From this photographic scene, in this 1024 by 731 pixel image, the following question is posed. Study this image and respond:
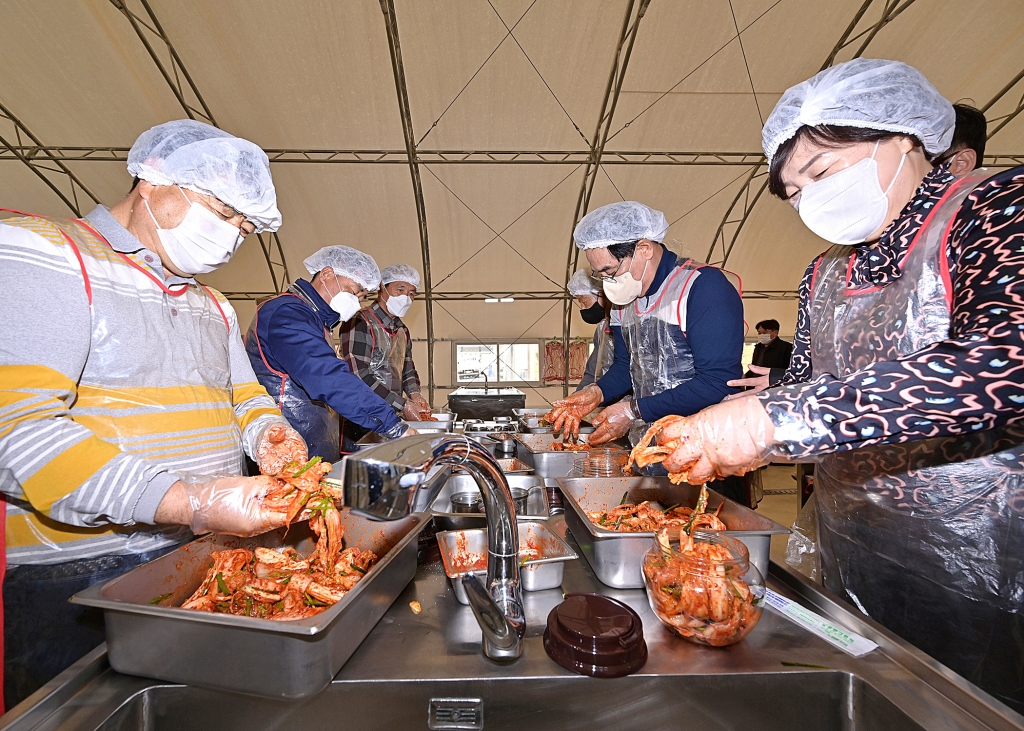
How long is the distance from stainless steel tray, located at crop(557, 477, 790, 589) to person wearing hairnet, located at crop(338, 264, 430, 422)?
317cm

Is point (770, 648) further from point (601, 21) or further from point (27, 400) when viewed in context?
point (601, 21)

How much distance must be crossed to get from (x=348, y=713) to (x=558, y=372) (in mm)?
10448

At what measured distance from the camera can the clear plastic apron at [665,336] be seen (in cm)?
290

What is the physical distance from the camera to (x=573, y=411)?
3.44 m

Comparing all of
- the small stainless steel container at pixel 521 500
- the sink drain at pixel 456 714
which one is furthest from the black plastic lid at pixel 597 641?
the small stainless steel container at pixel 521 500

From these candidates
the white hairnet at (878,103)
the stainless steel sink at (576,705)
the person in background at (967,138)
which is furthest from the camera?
the person in background at (967,138)

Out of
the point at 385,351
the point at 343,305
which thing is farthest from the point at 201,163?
the point at 385,351

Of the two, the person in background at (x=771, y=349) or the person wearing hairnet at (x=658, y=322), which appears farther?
the person in background at (x=771, y=349)

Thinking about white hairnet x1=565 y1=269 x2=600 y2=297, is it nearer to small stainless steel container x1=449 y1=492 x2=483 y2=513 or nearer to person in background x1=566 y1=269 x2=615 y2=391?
person in background x1=566 y1=269 x2=615 y2=391

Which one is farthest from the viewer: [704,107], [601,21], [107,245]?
[704,107]

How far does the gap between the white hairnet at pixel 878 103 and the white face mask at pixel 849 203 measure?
0.08m

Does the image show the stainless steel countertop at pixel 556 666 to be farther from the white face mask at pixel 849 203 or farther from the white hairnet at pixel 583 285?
the white hairnet at pixel 583 285

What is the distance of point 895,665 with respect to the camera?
112 centimetres

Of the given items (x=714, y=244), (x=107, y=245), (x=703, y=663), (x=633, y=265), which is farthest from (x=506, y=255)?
(x=703, y=663)
